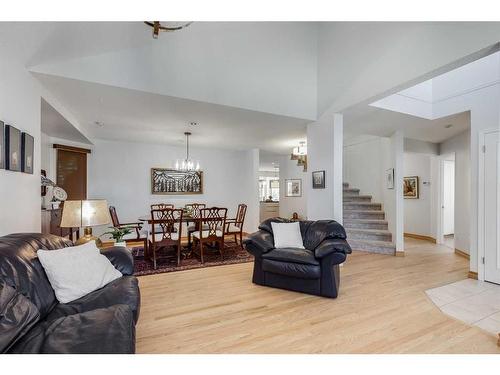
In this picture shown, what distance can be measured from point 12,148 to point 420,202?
7.73 metres

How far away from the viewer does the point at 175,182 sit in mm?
6211

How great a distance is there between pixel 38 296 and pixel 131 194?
4.41 m

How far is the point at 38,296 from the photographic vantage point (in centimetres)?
164

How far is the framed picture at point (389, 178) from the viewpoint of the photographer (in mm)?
4883

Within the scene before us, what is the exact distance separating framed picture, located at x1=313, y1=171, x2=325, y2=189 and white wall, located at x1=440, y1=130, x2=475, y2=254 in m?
2.72

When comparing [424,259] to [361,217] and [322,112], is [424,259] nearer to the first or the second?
[361,217]

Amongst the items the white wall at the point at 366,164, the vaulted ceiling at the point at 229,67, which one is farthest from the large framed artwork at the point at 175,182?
the white wall at the point at 366,164

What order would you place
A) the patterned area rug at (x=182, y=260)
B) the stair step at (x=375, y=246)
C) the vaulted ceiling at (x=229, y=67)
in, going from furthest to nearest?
the stair step at (x=375, y=246) < the patterned area rug at (x=182, y=260) < the vaulted ceiling at (x=229, y=67)

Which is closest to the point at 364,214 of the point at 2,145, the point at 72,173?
the point at 2,145

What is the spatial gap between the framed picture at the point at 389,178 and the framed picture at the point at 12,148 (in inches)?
222

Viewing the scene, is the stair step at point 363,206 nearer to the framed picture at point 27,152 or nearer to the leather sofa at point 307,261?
the leather sofa at point 307,261

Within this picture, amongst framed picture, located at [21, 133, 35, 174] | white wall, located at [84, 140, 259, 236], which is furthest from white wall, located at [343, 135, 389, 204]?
framed picture, located at [21, 133, 35, 174]

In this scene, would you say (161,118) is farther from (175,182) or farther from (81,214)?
(175,182)

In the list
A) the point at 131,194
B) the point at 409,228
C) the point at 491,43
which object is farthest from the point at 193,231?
the point at 409,228
